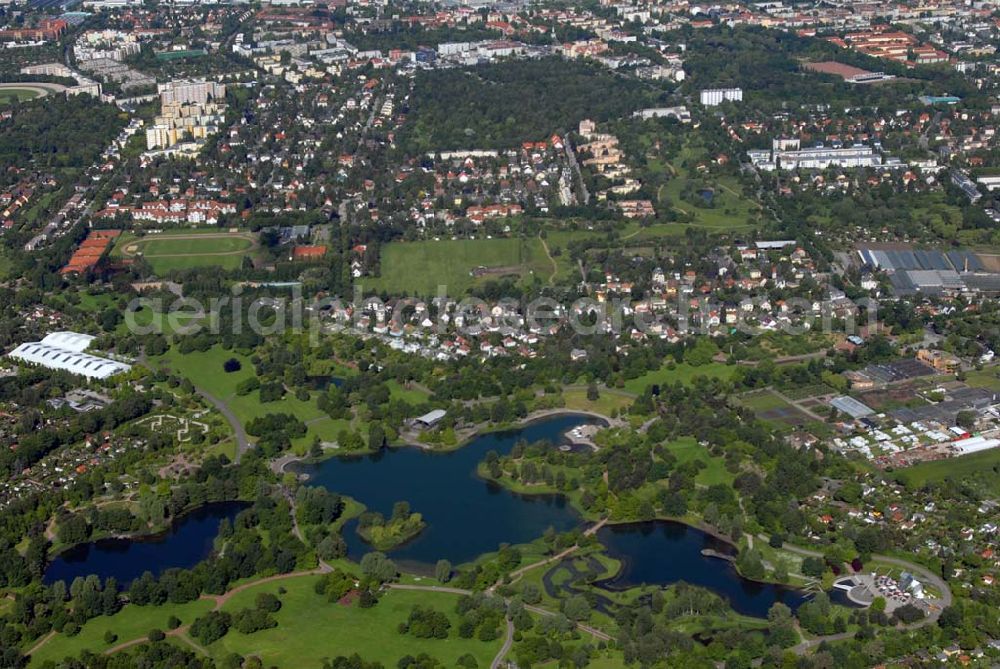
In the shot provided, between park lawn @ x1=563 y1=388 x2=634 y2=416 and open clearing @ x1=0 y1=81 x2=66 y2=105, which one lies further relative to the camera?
open clearing @ x1=0 y1=81 x2=66 y2=105

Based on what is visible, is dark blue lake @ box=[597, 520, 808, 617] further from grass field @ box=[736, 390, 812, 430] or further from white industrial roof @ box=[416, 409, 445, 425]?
white industrial roof @ box=[416, 409, 445, 425]

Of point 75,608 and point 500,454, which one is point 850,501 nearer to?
point 500,454

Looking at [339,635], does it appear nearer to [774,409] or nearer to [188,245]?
[774,409]

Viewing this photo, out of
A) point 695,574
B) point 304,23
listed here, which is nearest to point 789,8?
point 304,23

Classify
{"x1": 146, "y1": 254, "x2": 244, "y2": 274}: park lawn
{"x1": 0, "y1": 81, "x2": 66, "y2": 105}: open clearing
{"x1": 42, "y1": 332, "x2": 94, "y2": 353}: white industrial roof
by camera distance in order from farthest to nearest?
{"x1": 0, "y1": 81, "x2": 66, "y2": 105}: open clearing → {"x1": 146, "y1": 254, "x2": 244, "y2": 274}: park lawn → {"x1": 42, "y1": 332, "x2": 94, "y2": 353}: white industrial roof

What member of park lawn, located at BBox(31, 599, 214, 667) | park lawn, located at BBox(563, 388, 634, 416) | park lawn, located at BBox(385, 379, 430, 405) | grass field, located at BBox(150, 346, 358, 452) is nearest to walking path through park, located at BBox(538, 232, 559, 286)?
park lawn, located at BBox(563, 388, 634, 416)

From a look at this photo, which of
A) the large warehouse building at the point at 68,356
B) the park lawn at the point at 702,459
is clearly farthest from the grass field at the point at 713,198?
the large warehouse building at the point at 68,356

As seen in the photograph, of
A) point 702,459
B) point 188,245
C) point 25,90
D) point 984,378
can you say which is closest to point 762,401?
point 702,459
